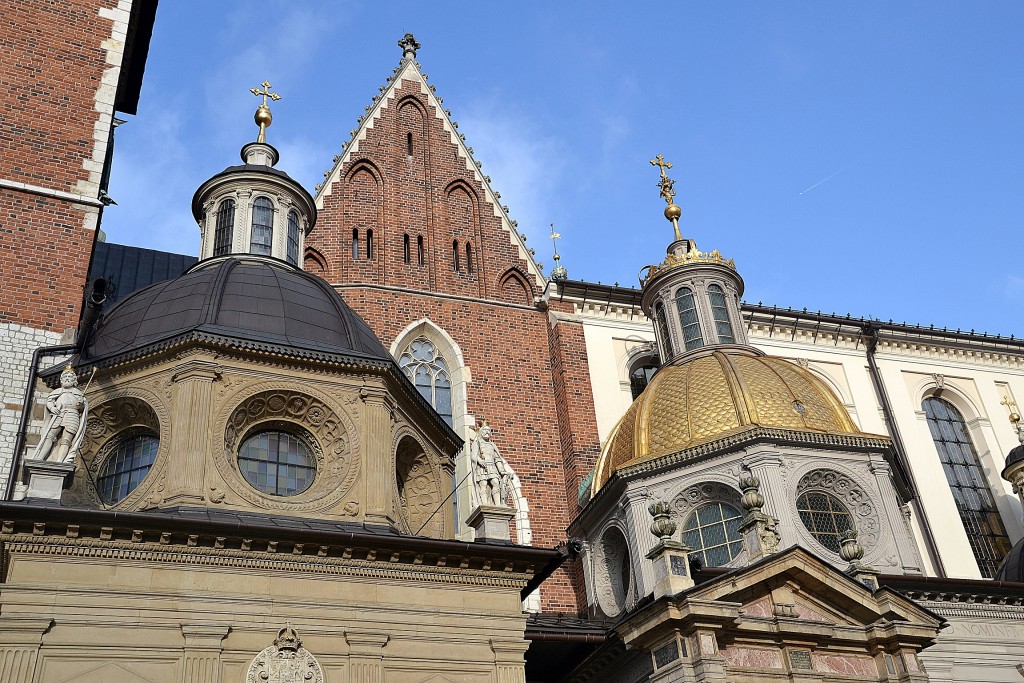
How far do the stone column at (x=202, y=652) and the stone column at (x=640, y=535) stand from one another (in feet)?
26.8

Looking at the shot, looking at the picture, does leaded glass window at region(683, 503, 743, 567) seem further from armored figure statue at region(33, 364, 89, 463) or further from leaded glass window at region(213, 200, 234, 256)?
armored figure statue at region(33, 364, 89, 463)

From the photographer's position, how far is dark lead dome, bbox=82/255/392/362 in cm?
1437

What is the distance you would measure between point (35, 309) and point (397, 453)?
566cm

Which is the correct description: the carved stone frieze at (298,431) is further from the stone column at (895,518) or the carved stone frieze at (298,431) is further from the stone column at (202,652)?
the stone column at (895,518)

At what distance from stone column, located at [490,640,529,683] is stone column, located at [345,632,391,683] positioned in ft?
4.58

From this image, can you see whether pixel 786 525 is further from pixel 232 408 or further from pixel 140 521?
pixel 140 521

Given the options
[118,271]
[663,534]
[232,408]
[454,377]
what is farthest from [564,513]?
[118,271]

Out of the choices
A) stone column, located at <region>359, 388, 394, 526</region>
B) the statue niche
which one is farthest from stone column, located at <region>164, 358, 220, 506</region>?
the statue niche

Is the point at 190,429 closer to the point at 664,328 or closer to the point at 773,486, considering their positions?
the point at 773,486

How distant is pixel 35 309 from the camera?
50.0 feet

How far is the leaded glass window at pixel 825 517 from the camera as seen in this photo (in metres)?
17.8

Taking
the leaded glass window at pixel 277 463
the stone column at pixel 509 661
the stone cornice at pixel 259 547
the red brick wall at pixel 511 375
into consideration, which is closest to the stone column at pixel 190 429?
the leaded glass window at pixel 277 463

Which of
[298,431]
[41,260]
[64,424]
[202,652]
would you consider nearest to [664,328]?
[298,431]

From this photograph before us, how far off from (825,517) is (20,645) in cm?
1278
